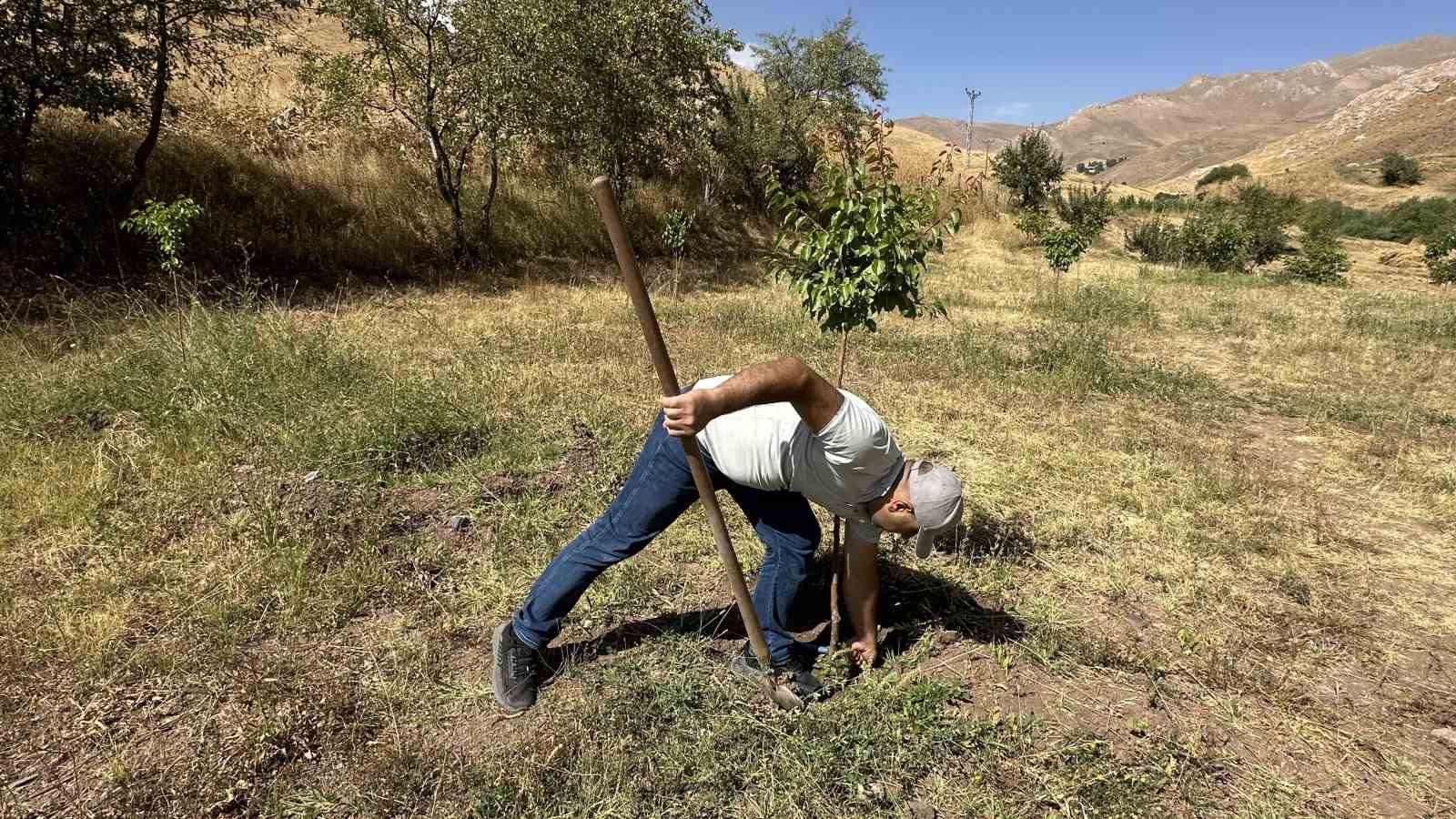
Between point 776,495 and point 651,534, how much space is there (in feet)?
1.67

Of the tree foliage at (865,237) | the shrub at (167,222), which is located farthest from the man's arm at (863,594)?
the shrub at (167,222)

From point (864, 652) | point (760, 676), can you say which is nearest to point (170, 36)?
point (760, 676)

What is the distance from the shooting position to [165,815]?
6.86 feet

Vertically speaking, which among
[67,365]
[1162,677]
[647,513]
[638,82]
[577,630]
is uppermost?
[638,82]

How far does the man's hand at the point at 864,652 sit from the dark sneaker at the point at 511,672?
1406 millimetres

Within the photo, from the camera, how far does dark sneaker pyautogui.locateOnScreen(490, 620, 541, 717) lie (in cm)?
→ 258

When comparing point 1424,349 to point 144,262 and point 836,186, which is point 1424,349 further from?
point 144,262

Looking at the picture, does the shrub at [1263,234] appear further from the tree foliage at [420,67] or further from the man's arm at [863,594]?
the man's arm at [863,594]

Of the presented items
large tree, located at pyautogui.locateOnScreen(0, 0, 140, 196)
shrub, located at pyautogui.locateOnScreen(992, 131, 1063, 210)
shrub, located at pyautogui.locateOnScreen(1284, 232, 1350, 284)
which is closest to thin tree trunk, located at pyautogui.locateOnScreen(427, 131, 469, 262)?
large tree, located at pyautogui.locateOnScreen(0, 0, 140, 196)

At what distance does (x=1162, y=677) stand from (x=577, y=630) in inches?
109

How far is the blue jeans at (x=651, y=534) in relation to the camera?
2418 millimetres

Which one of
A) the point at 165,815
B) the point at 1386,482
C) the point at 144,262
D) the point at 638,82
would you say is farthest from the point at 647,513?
the point at 638,82

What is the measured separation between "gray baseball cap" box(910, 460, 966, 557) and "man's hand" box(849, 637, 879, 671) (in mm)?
794

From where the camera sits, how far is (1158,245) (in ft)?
67.1
